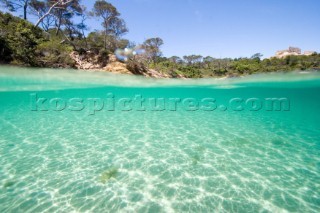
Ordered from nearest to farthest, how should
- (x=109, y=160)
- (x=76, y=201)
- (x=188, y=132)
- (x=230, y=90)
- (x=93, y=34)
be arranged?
(x=76, y=201), (x=109, y=160), (x=188, y=132), (x=93, y=34), (x=230, y=90)

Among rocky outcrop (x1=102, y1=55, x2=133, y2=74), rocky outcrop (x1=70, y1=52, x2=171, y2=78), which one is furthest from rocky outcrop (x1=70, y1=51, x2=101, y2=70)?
rocky outcrop (x1=102, y1=55, x2=133, y2=74)

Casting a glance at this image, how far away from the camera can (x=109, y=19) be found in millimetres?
35969

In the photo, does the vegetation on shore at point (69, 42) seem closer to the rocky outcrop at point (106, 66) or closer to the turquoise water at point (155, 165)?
the rocky outcrop at point (106, 66)

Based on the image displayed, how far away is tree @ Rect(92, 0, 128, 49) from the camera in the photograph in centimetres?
3409

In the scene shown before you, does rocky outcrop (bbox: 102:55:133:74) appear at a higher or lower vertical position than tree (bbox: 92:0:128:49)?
lower

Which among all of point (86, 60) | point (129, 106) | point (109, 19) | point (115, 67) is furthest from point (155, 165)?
point (109, 19)

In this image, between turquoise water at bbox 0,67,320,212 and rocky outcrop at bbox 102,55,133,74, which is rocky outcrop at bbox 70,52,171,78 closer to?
rocky outcrop at bbox 102,55,133,74

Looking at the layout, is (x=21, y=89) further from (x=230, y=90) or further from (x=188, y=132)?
(x=230, y=90)

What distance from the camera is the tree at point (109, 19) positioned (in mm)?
34094

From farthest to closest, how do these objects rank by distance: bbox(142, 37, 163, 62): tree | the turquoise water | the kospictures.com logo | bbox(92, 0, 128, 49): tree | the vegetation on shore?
bbox(142, 37, 163, 62): tree, bbox(92, 0, 128, 49): tree, the vegetation on shore, the kospictures.com logo, the turquoise water

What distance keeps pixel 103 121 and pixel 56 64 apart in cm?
2020

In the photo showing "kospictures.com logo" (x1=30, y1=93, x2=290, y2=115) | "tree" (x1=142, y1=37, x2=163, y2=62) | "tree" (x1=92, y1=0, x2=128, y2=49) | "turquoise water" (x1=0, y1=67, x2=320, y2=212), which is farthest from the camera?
"tree" (x1=142, y1=37, x2=163, y2=62)

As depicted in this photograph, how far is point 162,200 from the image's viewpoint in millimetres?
4477

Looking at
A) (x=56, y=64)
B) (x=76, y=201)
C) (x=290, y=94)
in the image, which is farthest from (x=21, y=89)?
(x=290, y=94)
